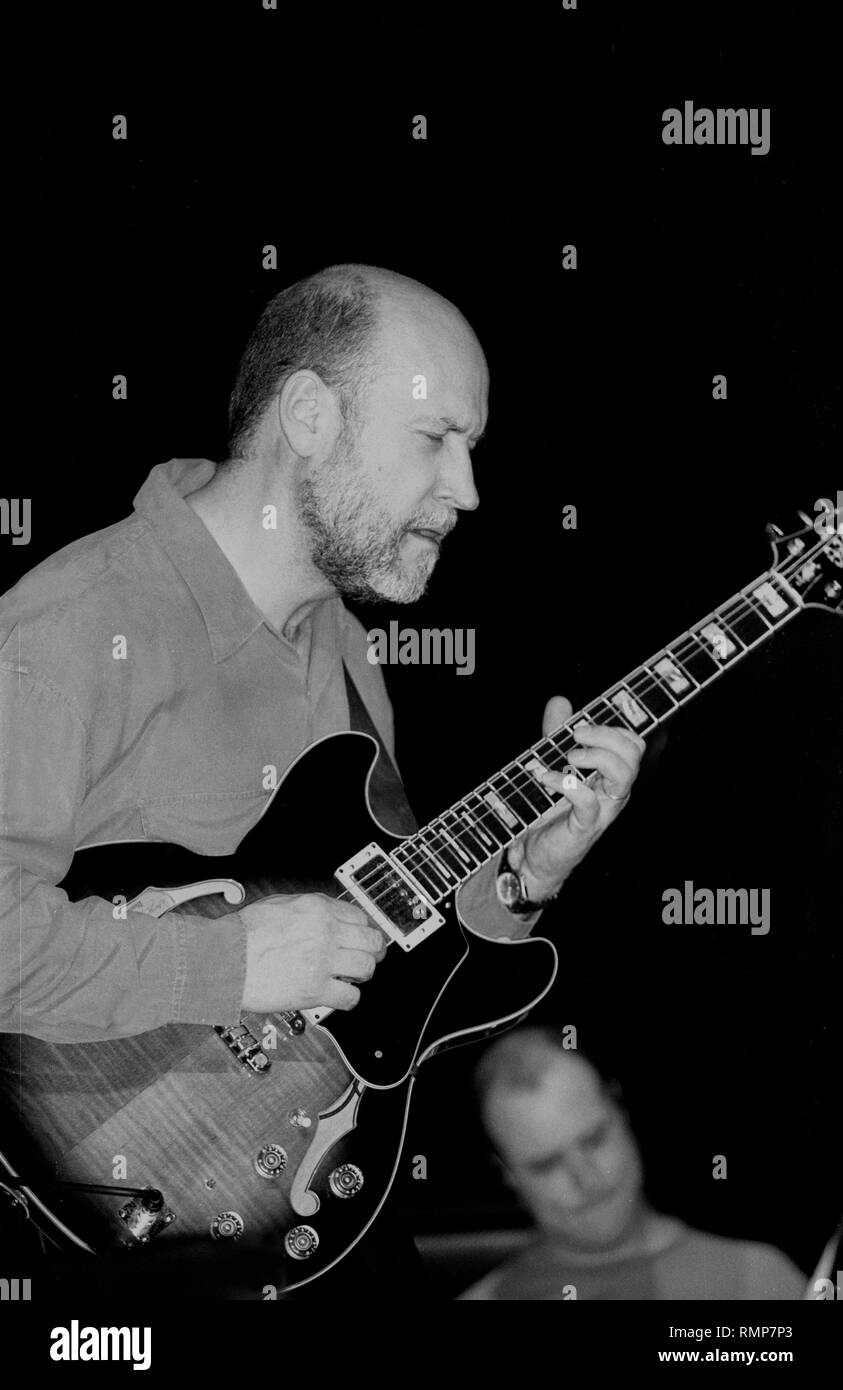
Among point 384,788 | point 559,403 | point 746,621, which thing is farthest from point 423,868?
point 559,403

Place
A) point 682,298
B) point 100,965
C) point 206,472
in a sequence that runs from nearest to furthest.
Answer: point 100,965
point 206,472
point 682,298

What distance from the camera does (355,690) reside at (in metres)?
1.67

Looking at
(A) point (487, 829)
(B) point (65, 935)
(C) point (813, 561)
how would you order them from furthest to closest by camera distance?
(C) point (813, 561), (A) point (487, 829), (B) point (65, 935)

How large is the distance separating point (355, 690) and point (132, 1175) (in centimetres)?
64

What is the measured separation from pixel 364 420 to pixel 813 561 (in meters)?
0.63

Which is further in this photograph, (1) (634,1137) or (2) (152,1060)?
(1) (634,1137)

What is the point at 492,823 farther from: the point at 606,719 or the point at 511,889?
the point at 606,719

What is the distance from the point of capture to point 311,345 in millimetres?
1652

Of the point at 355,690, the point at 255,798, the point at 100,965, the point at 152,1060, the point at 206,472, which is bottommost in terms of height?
the point at 152,1060

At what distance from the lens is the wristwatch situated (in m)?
1.62

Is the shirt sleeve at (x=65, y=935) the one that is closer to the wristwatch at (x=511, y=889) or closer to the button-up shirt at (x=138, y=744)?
the button-up shirt at (x=138, y=744)

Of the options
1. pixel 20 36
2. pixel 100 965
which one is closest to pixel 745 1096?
pixel 100 965
